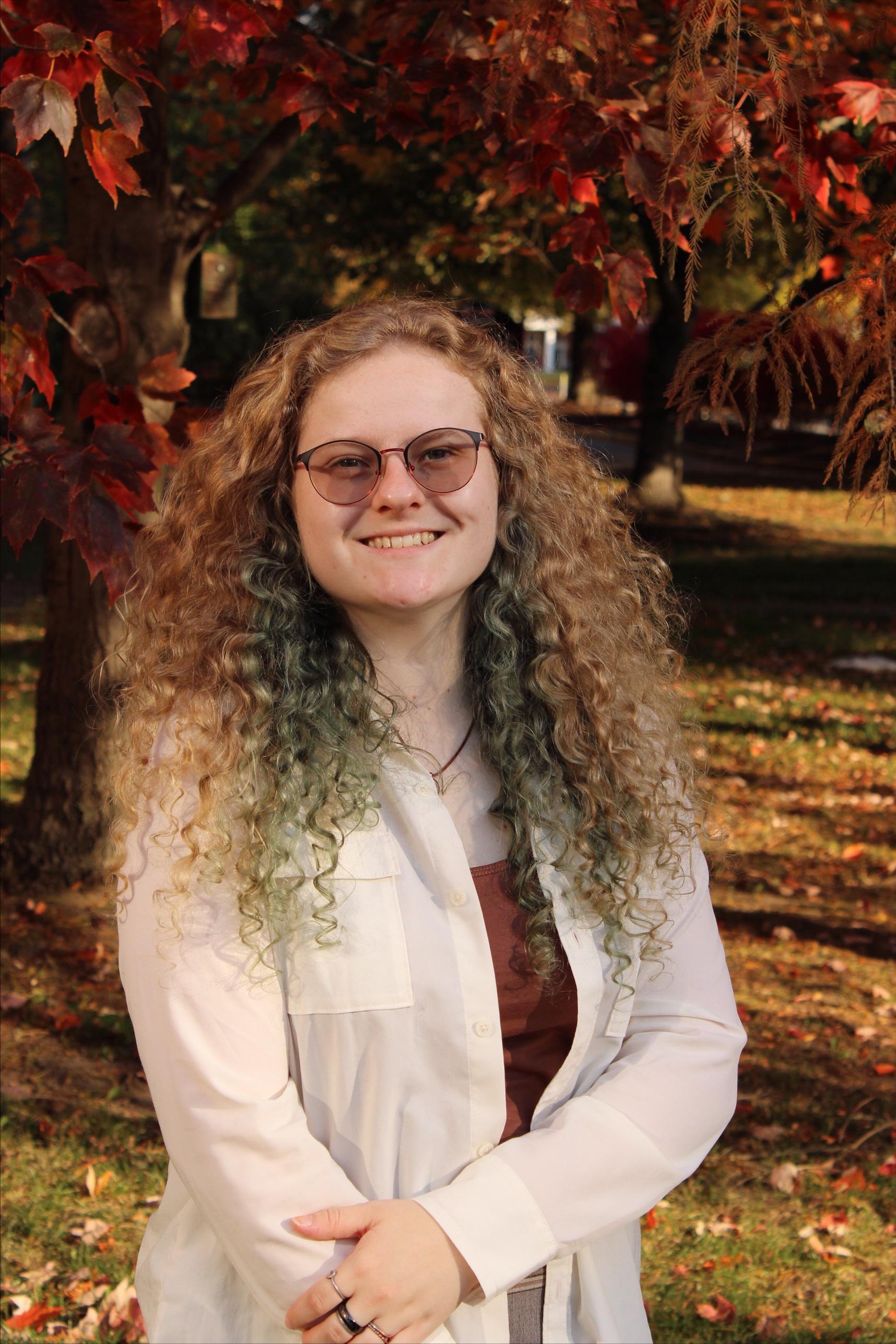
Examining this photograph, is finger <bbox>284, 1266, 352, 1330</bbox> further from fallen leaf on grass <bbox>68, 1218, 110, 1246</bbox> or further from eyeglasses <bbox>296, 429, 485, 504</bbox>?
fallen leaf on grass <bbox>68, 1218, 110, 1246</bbox>

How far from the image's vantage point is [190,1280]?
6.22ft

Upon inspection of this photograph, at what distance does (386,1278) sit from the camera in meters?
1.67

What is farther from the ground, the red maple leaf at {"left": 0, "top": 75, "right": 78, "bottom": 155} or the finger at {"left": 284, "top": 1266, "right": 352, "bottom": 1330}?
the red maple leaf at {"left": 0, "top": 75, "right": 78, "bottom": 155}

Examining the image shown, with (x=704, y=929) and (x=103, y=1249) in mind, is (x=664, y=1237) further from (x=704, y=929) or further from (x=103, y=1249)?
(x=704, y=929)

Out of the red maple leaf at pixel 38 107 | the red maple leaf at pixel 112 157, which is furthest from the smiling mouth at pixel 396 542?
the red maple leaf at pixel 112 157

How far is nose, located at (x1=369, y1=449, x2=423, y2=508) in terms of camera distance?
1835 millimetres

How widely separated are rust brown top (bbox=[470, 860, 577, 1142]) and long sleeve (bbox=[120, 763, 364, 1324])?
0.98ft

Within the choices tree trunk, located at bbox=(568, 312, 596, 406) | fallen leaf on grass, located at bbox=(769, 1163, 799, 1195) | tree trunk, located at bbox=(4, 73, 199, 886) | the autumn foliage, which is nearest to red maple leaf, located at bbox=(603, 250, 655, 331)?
the autumn foliage

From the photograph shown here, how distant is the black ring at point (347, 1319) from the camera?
1.67 meters

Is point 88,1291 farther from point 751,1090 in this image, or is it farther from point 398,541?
point 398,541

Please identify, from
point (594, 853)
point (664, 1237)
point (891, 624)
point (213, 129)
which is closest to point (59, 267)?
Answer: point (594, 853)

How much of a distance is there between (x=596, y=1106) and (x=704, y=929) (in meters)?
0.34

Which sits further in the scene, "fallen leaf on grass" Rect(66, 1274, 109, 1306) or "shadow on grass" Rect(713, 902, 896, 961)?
"shadow on grass" Rect(713, 902, 896, 961)

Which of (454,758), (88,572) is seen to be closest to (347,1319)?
(454,758)
